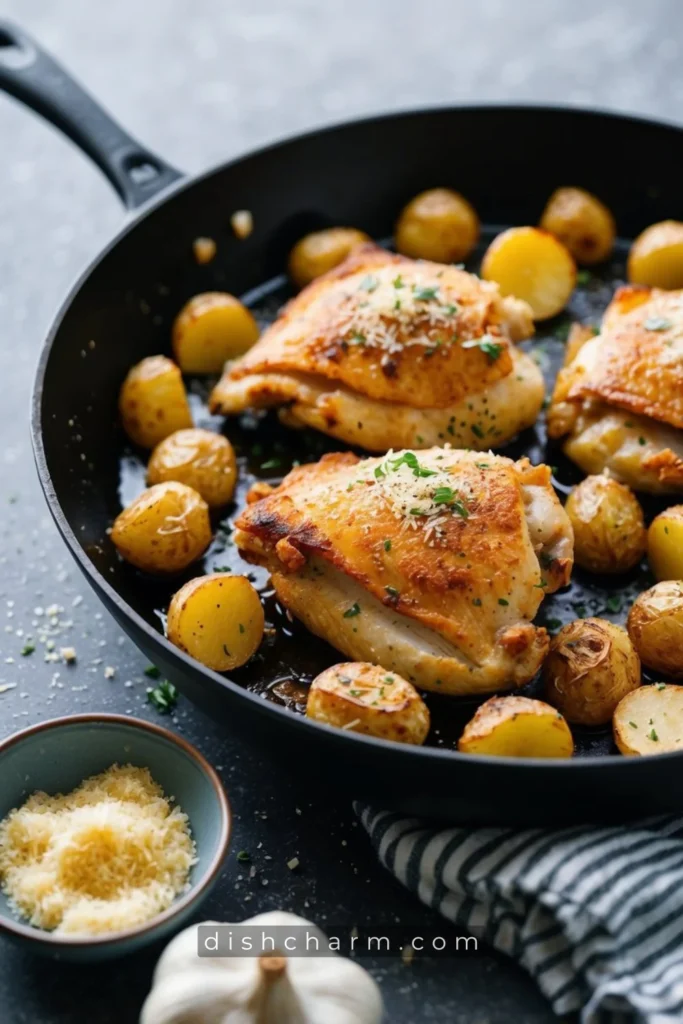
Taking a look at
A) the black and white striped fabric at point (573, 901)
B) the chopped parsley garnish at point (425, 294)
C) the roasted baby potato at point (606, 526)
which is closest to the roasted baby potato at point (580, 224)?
the chopped parsley garnish at point (425, 294)

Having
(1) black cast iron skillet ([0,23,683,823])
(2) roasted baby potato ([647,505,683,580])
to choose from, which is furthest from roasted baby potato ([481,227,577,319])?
(2) roasted baby potato ([647,505,683,580])

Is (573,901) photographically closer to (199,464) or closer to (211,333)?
(199,464)

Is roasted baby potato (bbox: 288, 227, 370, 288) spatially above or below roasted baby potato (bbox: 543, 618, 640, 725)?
above

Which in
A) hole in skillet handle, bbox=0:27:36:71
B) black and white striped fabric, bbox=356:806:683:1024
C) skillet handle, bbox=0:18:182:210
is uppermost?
hole in skillet handle, bbox=0:27:36:71

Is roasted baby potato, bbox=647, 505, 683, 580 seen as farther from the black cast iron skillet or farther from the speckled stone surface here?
the speckled stone surface

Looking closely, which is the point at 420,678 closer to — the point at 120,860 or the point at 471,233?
the point at 120,860

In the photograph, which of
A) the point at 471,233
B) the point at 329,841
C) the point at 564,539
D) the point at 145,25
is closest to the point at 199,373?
the point at 471,233

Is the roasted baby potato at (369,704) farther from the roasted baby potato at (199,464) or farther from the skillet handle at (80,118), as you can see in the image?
the skillet handle at (80,118)
